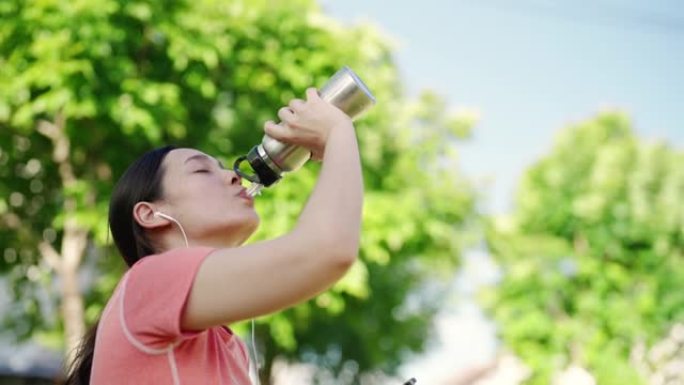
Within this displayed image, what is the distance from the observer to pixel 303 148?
1982mm

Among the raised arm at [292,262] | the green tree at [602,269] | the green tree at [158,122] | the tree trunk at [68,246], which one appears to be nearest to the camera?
the raised arm at [292,262]

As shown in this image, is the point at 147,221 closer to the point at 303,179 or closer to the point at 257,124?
the point at 303,179

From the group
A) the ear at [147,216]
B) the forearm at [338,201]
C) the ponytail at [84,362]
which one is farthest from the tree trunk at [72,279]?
the forearm at [338,201]

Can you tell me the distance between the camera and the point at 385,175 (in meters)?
13.5

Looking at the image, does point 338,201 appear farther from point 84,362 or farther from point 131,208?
point 84,362

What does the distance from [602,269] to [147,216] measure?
75.0 feet

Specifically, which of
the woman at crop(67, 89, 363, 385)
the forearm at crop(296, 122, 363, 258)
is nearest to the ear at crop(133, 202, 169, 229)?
the woman at crop(67, 89, 363, 385)

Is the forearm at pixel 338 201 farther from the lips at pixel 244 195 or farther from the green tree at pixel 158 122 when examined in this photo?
the green tree at pixel 158 122

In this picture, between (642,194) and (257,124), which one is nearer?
(257,124)

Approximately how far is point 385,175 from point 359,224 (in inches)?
466

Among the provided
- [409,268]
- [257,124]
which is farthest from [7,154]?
[409,268]

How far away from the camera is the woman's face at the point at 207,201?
202 centimetres

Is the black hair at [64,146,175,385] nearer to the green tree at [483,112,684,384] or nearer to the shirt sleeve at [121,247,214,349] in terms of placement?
the shirt sleeve at [121,247,214,349]

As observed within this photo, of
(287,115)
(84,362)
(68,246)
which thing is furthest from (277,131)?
(68,246)
